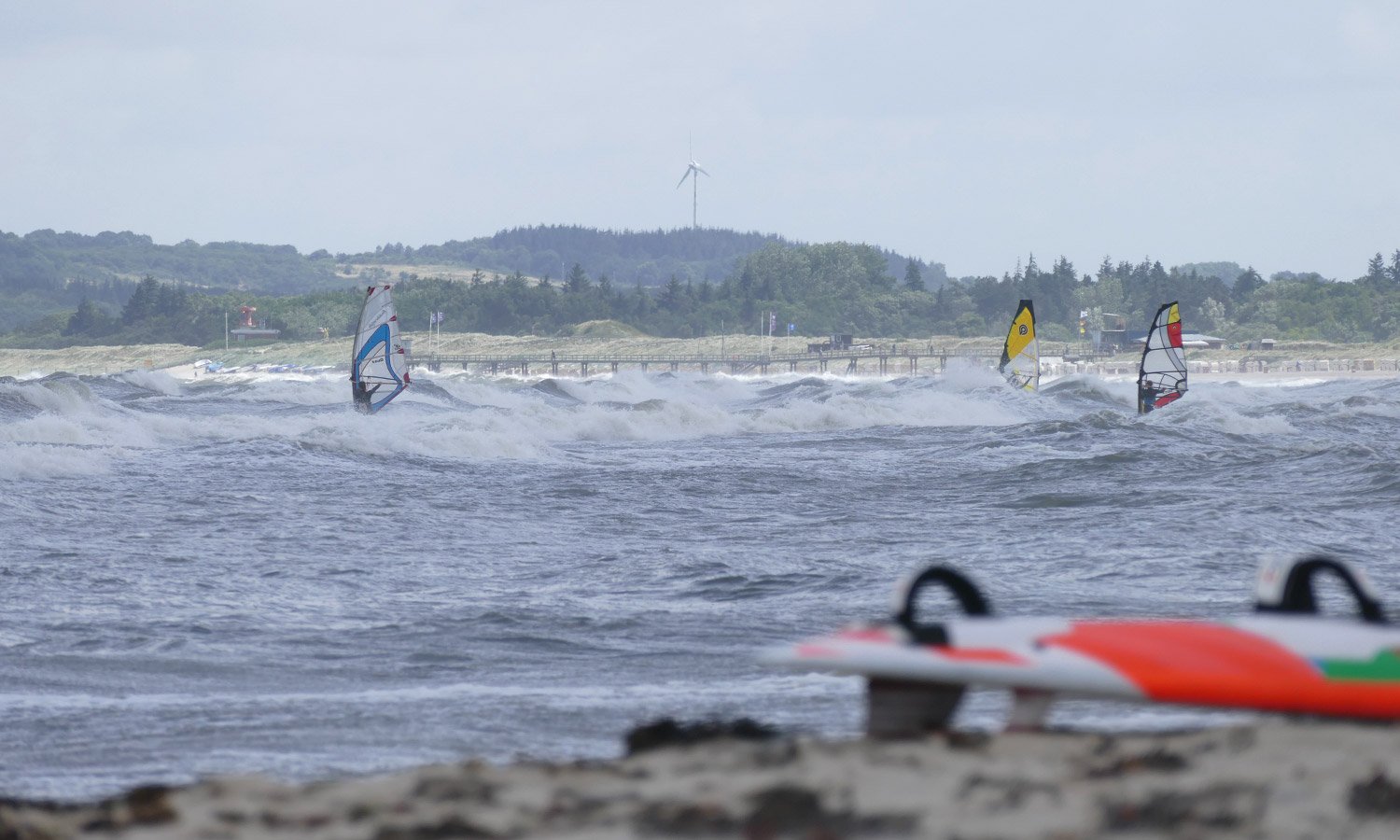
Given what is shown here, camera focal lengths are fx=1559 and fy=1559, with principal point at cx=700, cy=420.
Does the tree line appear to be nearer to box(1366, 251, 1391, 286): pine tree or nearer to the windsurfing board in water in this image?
box(1366, 251, 1391, 286): pine tree

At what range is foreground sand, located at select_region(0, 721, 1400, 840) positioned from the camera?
2.98 meters

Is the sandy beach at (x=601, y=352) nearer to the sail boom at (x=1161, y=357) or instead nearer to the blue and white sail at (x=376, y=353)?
the sail boom at (x=1161, y=357)

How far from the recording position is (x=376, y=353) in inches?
1104

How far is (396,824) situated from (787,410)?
27011 mm

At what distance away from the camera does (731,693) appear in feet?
21.6

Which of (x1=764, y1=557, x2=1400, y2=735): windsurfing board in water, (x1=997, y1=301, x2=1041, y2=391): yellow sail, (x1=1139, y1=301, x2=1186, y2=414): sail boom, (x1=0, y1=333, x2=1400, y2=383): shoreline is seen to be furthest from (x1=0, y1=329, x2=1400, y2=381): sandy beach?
(x1=764, y1=557, x2=1400, y2=735): windsurfing board in water

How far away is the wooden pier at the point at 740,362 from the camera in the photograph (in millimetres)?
103938

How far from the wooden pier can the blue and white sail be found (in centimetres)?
7070

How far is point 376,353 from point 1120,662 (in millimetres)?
25488

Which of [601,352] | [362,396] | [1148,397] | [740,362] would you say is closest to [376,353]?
[362,396]

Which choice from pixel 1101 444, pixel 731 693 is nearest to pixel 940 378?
pixel 1101 444

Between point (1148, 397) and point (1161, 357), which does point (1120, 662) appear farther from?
point (1148, 397)

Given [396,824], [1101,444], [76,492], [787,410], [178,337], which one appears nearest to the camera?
[396,824]

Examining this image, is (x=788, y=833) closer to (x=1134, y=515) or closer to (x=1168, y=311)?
(x=1134, y=515)
